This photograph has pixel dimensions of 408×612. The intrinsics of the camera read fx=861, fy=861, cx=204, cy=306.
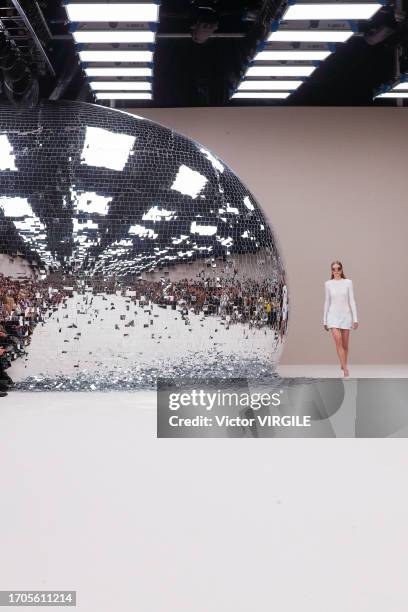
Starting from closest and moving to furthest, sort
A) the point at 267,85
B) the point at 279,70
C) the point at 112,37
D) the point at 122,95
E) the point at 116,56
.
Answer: the point at 112,37 → the point at 116,56 → the point at 279,70 → the point at 267,85 → the point at 122,95

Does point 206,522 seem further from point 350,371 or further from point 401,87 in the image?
point 401,87

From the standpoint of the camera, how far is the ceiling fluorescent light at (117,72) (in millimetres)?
8531

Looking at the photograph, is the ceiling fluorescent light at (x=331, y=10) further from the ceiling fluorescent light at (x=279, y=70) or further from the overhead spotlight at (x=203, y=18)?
the ceiling fluorescent light at (x=279, y=70)

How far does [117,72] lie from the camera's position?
28.4 feet

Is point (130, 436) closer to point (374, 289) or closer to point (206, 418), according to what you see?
point (206, 418)

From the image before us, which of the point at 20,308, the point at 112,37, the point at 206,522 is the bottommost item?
the point at 206,522

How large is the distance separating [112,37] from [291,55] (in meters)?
1.82

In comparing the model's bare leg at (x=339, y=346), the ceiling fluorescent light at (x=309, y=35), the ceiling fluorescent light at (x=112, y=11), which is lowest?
the model's bare leg at (x=339, y=346)

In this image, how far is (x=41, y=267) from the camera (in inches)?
257

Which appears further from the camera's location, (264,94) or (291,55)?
(264,94)

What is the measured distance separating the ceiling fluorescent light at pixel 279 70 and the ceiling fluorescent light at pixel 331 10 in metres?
1.65

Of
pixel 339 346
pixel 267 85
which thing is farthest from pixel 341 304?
pixel 267 85

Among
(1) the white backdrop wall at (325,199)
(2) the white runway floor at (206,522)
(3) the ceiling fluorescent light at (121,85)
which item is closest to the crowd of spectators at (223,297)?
(2) the white runway floor at (206,522)

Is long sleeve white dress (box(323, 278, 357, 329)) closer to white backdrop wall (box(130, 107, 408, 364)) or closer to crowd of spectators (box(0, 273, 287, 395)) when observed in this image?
crowd of spectators (box(0, 273, 287, 395))
